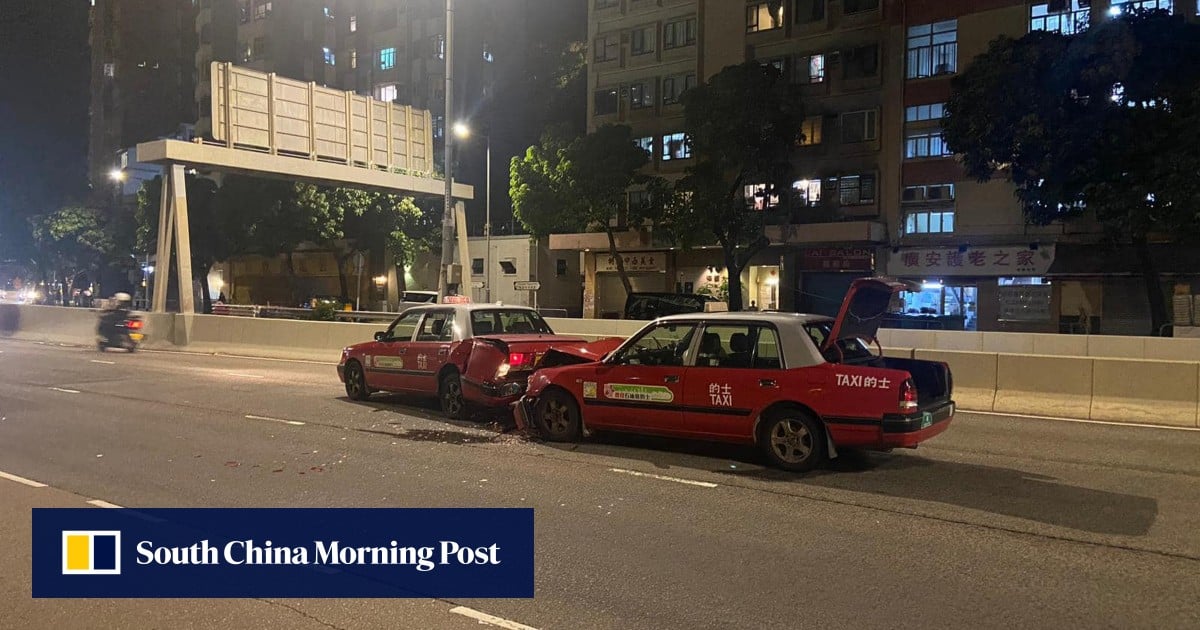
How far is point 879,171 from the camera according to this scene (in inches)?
1362

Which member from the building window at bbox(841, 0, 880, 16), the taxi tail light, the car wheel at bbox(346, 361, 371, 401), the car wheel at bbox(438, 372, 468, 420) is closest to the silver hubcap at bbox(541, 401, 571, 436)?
the car wheel at bbox(438, 372, 468, 420)

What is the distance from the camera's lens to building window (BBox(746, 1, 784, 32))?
1468 inches

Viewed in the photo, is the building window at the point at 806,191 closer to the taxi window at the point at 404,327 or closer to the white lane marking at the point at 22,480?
the taxi window at the point at 404,327

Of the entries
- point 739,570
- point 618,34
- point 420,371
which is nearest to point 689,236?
point 618,34

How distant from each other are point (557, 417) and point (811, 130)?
30305mm

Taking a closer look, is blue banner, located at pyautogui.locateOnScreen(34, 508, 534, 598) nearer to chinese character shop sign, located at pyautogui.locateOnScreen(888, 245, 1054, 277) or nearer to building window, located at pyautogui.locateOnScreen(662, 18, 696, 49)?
chinese character shop sign, located at pyautogui.locateOnScreen(888, 245, 1054, 277)

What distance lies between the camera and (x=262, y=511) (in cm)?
654

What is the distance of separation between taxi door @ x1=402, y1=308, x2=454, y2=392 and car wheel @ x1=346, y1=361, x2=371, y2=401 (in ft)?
3.69

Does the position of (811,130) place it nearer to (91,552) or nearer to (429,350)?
(429,350)

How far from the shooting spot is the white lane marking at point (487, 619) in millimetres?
4339

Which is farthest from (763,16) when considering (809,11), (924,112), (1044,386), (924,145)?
(1044,386)

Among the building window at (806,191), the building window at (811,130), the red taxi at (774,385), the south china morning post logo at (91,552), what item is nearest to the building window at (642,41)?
the building window at (811,130)

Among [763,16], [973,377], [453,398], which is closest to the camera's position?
[453,398]

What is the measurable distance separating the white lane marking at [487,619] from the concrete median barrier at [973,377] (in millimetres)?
9990
